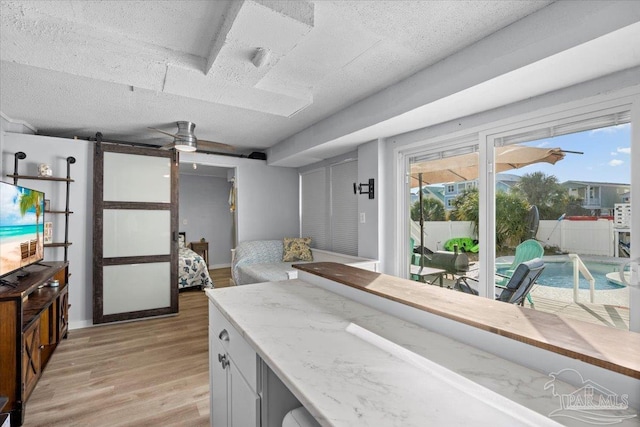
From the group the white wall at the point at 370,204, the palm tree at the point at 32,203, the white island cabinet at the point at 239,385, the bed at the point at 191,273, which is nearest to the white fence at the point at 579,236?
the white wall at the point at 370,204

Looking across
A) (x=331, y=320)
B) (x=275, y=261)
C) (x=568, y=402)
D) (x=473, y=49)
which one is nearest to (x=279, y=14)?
(x=473, y=49)

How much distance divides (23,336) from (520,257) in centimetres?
348

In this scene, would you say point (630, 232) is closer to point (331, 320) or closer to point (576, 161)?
point (576, 161)

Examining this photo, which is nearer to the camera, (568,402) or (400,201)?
(568,402)

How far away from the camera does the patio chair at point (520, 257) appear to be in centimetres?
225

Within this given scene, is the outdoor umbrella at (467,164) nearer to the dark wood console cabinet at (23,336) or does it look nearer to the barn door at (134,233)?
the barn door at (134,233)

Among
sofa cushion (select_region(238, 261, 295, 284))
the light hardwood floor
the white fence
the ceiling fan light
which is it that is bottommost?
the light hardwood floor

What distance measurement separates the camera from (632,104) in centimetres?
170

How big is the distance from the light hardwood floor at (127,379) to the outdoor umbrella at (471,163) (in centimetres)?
269

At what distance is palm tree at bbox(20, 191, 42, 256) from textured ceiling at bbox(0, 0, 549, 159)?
0.86 m

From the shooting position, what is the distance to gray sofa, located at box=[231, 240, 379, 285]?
149 inches

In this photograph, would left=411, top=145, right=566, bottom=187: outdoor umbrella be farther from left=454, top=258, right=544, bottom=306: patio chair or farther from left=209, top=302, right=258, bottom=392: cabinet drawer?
left=209, top=302, right=258, bottom=392: cabinet drawer

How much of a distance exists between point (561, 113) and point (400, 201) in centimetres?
154

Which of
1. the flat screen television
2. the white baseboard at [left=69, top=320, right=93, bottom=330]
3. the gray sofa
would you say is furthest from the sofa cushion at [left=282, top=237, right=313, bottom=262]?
the flat screen television
